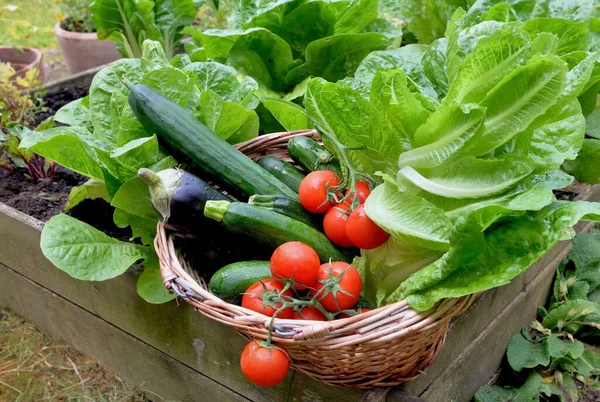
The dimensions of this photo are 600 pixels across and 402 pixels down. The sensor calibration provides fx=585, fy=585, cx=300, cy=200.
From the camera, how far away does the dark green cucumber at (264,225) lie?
140 cm

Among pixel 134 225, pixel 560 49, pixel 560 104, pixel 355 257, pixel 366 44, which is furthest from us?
pixel 366 44

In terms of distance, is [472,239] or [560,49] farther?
[560,49]

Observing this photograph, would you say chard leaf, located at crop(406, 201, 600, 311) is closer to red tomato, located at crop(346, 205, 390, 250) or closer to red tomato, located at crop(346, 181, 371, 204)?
red tomato, located at crop(346, 205, 390, 250)

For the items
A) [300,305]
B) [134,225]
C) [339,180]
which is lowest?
[134,225]

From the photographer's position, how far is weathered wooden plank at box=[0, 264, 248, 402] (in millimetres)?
1812

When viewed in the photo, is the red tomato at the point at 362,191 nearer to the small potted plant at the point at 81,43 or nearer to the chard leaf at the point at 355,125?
the chard leaf at the point at 355,125

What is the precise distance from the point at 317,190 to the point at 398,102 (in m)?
0.29

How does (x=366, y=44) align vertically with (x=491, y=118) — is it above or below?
below

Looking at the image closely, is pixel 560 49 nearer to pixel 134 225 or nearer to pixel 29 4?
pixel 134 225

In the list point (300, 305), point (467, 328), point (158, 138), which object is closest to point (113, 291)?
point (158, 138)

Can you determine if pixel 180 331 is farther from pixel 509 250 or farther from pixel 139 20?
pixel 139 20

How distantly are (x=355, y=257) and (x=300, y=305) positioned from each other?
0.25 metres

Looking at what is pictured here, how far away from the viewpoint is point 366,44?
2201 millimetres

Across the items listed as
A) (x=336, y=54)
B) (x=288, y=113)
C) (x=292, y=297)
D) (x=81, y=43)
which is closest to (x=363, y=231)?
(x=292, y=297)
